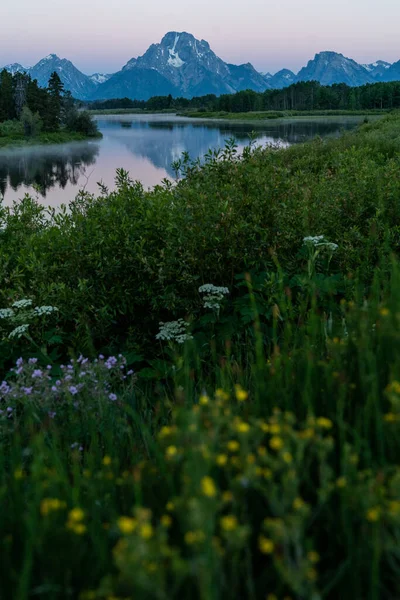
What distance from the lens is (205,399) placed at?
1.84m

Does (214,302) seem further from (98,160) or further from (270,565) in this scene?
(98,160)

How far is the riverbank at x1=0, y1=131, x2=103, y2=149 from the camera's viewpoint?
67438 mm

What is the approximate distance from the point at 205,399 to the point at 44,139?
7697 centimetres

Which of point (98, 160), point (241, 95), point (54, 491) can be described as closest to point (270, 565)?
point (54, 491)

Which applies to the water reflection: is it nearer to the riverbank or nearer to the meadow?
the riverbank

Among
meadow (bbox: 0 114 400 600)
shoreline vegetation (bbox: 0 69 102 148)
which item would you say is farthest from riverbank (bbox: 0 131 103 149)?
meadow (bbox: 0 114 400 600)

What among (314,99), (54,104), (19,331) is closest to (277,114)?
(314,99)

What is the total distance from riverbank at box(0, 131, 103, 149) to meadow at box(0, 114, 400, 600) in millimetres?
64956

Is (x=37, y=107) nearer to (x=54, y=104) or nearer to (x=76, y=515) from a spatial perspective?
(x=54, y=104)

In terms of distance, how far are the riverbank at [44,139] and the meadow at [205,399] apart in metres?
65.0

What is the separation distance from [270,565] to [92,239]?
5.35m

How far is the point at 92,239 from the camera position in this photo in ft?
21.4

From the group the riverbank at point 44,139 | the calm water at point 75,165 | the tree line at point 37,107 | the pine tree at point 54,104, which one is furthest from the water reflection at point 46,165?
the tree line at point 37,107

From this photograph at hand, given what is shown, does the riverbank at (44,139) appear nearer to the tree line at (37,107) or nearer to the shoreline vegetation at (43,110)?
the shoreline vegetation at (43,110)
